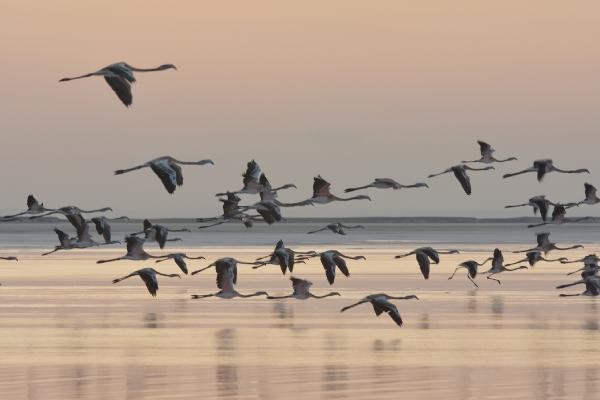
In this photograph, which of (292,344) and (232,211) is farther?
(232,211)

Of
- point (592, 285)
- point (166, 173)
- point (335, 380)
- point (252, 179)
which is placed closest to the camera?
point (335, 380)

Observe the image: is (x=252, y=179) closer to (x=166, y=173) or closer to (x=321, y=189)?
(x=321, y=189)

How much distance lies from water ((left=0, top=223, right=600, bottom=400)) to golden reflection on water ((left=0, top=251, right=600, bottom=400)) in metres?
A: 0.04

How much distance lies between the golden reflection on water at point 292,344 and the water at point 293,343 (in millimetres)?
36

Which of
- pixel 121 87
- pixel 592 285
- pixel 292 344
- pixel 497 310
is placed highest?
pixel 121 87

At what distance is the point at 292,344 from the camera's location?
29953mm

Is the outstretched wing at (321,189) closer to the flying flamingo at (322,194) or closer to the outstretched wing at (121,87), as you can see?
the flying flamingo at (322,194)

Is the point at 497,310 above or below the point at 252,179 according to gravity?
below

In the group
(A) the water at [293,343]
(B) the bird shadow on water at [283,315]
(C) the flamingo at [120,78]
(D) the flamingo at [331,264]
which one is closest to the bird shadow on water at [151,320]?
(A) the water at [293,343]

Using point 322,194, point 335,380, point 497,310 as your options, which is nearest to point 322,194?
point 322,194

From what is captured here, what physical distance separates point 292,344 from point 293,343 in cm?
17

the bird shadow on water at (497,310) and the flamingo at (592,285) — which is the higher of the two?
the flamingo at (592,285)

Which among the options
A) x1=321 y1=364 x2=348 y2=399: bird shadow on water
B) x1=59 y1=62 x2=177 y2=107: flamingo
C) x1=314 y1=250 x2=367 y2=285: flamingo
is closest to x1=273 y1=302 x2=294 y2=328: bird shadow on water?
x1=314 y1=250 x2=367 y2=285: flamingo

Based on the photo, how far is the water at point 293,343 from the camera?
24.2 metres
